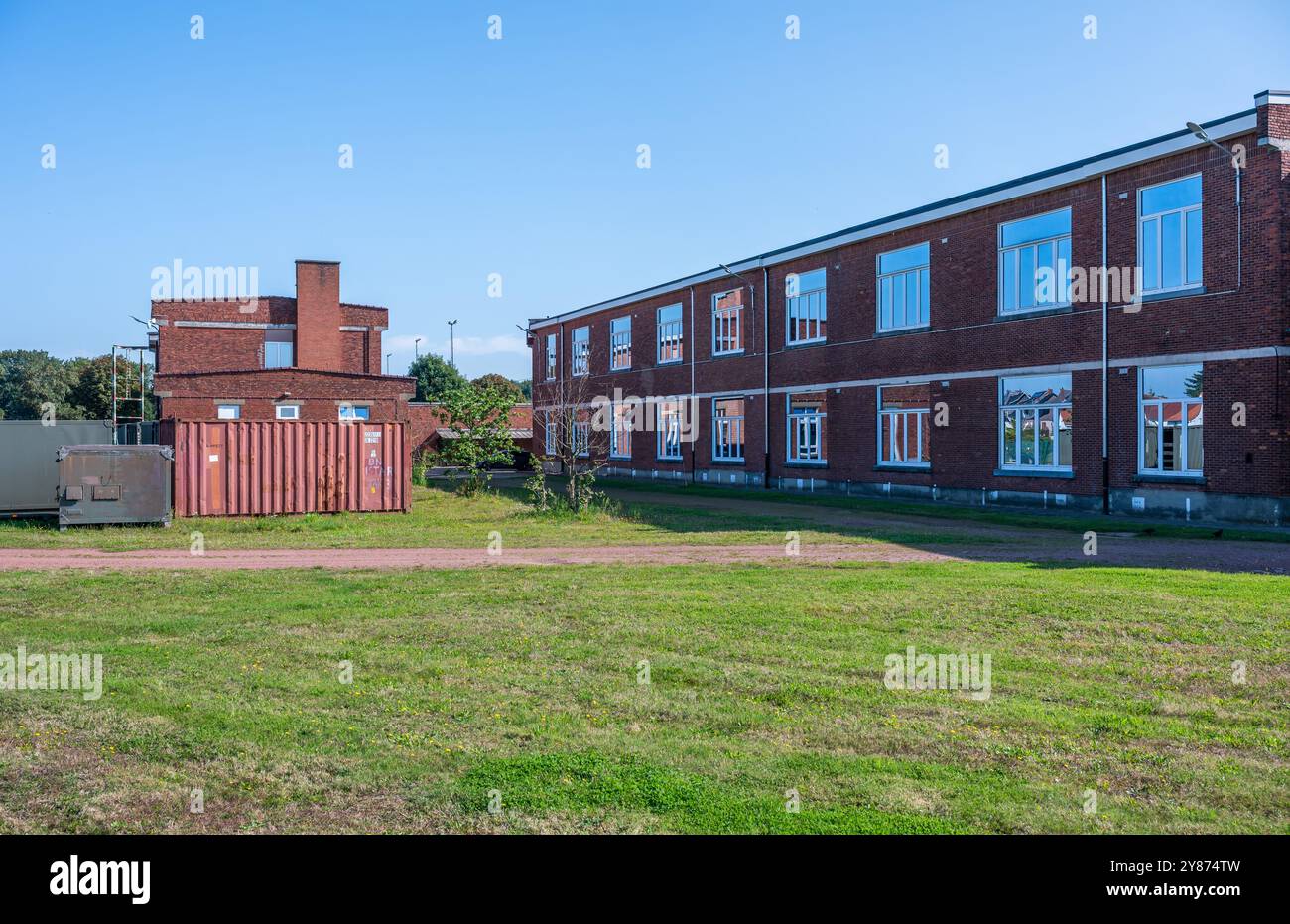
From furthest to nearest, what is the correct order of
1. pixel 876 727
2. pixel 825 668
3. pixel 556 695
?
pixel 825 668
pixel 556 695
pixel 876 727

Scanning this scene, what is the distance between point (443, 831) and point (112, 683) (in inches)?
171

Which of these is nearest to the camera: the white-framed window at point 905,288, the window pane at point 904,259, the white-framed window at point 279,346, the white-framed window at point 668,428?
the white-framed window at point 905,288

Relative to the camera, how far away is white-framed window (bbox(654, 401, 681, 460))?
1801 inches

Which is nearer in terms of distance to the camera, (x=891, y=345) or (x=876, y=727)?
(x=876, y=727)

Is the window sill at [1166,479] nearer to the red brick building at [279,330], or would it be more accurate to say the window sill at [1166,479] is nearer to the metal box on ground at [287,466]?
the metal box on ground at [287,466]

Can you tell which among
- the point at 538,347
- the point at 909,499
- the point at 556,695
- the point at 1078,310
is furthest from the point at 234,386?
the point at 556,695

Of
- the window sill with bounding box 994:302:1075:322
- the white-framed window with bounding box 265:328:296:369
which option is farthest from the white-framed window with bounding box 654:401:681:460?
the white-framed window with bounding box 265:328:296:369

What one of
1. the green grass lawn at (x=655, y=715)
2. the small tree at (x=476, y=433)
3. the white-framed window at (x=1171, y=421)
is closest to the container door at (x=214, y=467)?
the small tree at (x=476, y=433)

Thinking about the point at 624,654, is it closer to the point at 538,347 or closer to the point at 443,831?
the point at 443,831

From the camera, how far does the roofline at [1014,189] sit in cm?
2264

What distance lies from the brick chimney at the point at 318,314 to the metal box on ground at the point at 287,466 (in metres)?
30.1

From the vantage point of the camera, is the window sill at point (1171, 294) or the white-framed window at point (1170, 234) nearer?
the window sill at point (1171, 294)

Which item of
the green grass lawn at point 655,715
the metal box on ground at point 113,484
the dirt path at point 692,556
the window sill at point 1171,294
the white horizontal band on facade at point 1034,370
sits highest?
the window sill at point 1171,294

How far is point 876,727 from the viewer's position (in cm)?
702
